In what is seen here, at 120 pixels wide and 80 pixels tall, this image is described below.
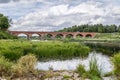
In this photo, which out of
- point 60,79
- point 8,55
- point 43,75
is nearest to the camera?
point 60,79

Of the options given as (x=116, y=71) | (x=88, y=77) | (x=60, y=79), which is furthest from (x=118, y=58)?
(x=60, y=79)

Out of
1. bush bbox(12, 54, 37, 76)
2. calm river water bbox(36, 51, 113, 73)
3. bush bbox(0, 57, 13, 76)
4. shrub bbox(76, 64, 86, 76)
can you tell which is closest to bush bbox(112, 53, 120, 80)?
shrub bbox(76, 64, 86, 76)

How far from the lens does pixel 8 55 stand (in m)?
47.8

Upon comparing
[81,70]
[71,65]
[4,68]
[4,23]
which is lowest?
[4,23]

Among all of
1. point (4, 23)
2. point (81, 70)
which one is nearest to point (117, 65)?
point (81, 70)

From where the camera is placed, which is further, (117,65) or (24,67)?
(24,67)

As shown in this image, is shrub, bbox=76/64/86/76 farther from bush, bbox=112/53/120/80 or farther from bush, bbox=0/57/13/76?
bush, bbox=0/57/13/76

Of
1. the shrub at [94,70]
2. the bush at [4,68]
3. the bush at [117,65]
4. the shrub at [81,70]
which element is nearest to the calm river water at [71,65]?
the shrub at [81,70]

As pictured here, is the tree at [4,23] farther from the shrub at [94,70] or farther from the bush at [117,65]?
the bush at [117,65]

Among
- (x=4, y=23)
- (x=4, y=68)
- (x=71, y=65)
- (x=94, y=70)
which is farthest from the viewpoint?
(x=4, y=23)

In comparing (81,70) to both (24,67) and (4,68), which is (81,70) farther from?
(4,68)

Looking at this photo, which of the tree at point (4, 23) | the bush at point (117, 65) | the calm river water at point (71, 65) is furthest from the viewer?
the tree at point (4, 23)

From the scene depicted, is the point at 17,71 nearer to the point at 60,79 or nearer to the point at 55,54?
the point at 60,79

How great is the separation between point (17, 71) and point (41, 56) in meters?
31.6
